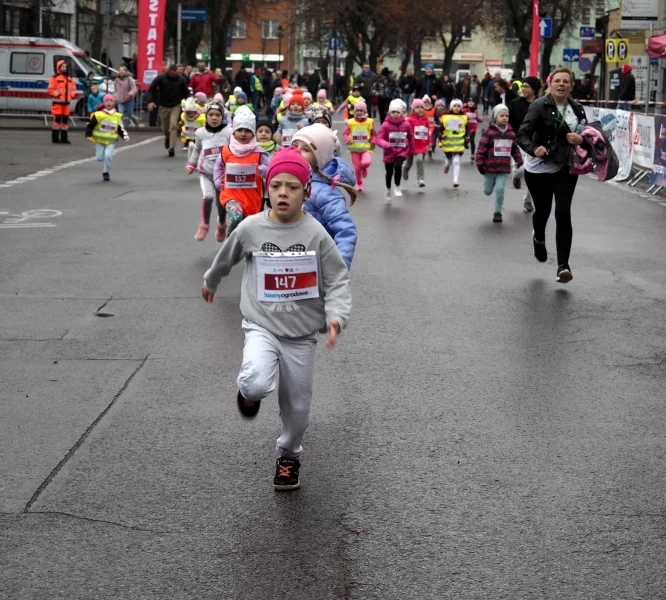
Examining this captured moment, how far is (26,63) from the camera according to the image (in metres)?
41.9

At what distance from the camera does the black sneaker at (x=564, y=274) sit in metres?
11.5

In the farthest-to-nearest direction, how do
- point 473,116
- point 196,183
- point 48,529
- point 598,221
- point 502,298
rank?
1. point 473,116
2. point 196,183
3. point 598,221
4. point 502,298
5. point 48,529

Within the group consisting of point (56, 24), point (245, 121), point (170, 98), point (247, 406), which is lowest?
point (247, 406)

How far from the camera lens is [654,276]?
12289 millimetres

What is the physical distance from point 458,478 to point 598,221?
12037 mm

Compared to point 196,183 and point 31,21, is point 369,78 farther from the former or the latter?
point 196,183

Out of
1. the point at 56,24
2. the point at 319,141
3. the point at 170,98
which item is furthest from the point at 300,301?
the point at 56,24

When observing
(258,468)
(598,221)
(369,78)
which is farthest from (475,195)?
(369,78)

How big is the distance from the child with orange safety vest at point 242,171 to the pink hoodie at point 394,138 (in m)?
7.18

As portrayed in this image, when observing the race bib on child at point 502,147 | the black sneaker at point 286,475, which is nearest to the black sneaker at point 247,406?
the black sneaker at point 286,475

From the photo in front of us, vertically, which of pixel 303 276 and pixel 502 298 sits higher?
pixel 303 276

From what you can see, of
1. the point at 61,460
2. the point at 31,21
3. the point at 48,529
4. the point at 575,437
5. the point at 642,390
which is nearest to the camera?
the point at 48,529

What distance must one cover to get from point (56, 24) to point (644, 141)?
50.6m

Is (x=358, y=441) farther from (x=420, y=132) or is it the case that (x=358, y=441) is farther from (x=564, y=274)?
(x=420, y=132)
